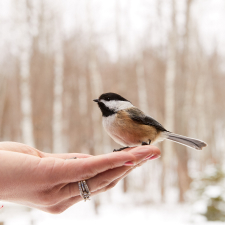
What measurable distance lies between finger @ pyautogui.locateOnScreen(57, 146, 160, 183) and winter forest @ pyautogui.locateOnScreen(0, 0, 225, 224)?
1.59m

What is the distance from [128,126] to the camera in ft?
2.87

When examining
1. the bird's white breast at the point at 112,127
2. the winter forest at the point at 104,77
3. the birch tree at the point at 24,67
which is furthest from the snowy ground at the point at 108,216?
the bird's white breast at the point at 112,127

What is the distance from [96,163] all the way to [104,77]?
2.47 m

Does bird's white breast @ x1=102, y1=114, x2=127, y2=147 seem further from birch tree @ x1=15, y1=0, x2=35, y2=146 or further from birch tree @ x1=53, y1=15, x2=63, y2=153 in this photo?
birch tree @ x1=53, y1=15, x2=63, y2=153

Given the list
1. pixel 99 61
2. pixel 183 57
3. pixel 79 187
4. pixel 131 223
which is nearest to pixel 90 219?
pixel 131 223

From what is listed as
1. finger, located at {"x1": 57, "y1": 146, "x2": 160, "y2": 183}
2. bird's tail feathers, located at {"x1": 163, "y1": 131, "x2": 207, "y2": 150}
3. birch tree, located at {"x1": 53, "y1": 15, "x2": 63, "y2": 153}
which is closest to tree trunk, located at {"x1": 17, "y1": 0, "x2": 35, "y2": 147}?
birch tree, located at {"x1": 53, "y1": 15, "x2": 63, "y2": 153}

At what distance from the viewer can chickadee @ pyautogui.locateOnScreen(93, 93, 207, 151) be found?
875mm

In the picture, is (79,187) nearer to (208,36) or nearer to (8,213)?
(8,213)

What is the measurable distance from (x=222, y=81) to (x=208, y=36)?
143 centimetres

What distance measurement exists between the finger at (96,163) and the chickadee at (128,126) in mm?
240

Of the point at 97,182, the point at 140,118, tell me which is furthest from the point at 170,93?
the point at 97,182

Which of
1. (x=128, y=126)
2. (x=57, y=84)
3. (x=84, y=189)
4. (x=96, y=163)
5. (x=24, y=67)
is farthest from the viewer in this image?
(x=57, y=84)

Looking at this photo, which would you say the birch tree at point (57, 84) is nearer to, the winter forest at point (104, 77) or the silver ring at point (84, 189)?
the winter forest at point (104, 77)

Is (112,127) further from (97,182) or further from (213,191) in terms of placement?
(213,191)
